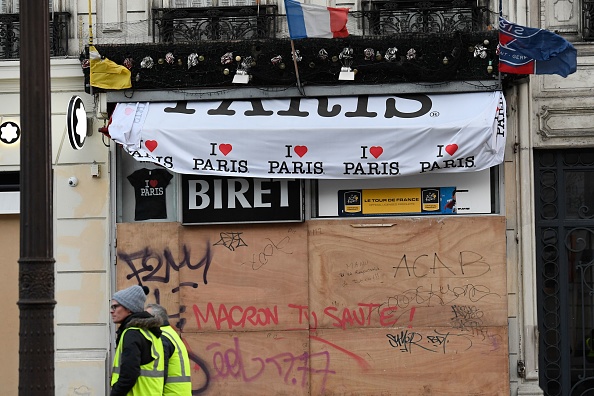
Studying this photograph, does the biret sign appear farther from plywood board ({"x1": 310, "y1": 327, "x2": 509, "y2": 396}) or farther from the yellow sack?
plywood board ({"x1": 310, "y1": 327, "x2": 509, "y2": 396})

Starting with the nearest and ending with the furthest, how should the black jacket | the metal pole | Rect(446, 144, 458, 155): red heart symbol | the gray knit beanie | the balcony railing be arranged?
the metal pole → the black jacket → the gray knit beanie → Rect(446, 144, 458, 155): red heart symbol → the balcony railing

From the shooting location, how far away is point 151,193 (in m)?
12.4

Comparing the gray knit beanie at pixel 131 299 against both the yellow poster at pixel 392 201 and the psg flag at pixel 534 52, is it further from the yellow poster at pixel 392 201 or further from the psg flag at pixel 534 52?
the psg flag at pixel 534 52

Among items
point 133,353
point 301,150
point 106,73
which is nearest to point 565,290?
point 301,150

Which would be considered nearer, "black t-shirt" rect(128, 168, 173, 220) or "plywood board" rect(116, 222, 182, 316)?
"plywood board" rect(116, 222, 182, 316)

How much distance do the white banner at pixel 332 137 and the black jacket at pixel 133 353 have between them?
4.32m

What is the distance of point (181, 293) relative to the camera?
1216cm

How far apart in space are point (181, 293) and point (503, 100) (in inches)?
160

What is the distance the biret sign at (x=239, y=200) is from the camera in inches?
477

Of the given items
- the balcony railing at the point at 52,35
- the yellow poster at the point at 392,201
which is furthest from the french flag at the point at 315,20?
the balcony railing at the point at 52,35

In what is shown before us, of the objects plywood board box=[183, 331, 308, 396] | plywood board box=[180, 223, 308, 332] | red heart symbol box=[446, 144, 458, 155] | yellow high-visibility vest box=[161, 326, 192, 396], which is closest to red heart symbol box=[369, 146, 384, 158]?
red heart symbol box=[446, 144, 458, 155]

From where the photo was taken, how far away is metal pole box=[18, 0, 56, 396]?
6.87 meters

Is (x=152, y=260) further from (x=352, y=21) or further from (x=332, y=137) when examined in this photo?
(x=352, y=21)

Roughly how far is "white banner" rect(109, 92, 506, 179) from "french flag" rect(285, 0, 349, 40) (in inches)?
36.2
